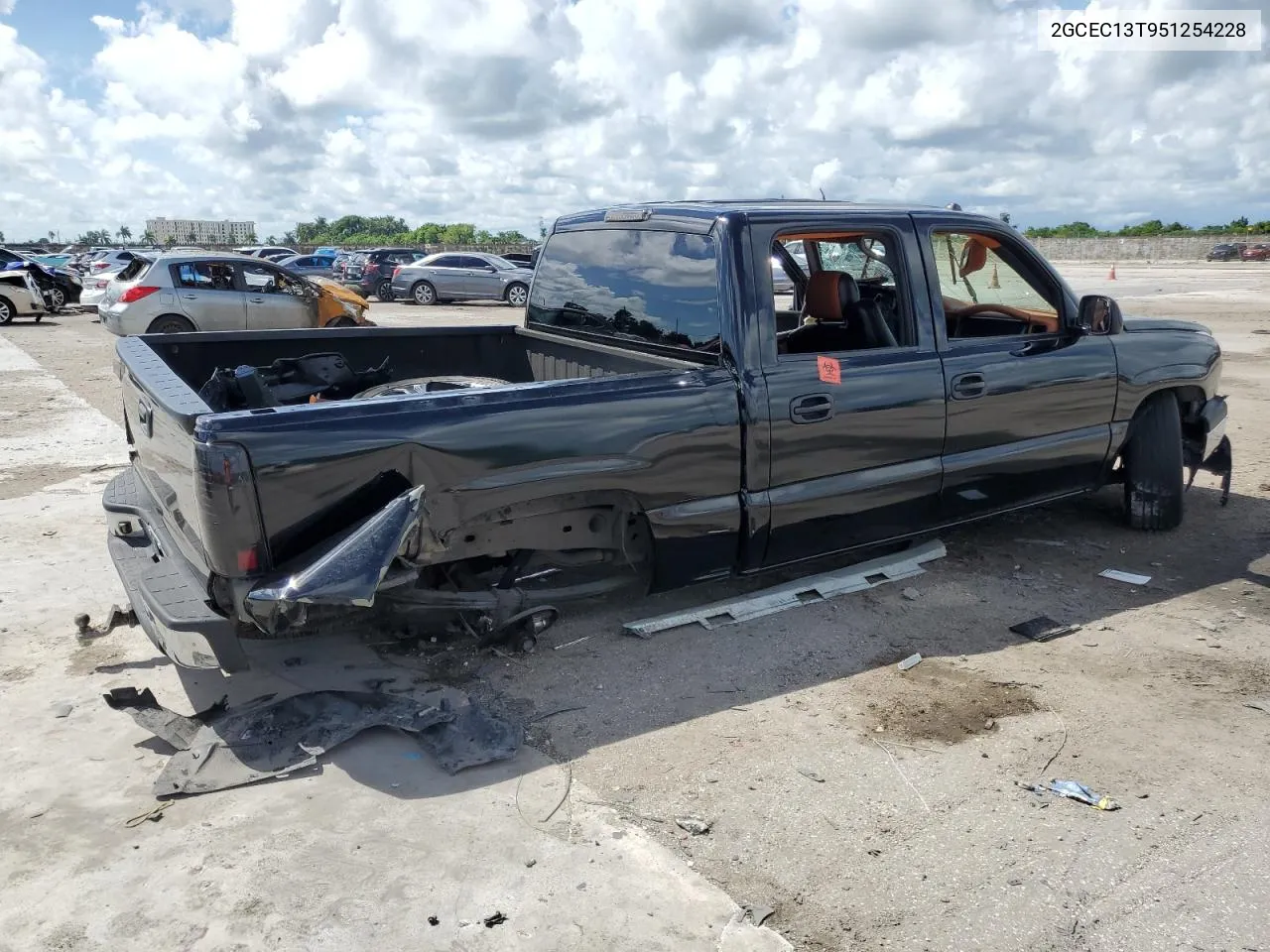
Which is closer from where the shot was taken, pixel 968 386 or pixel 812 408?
pixel 812 408

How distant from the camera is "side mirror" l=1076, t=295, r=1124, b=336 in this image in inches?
206

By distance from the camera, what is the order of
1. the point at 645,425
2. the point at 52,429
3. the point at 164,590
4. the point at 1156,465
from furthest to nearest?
1. the point at 52,429
2. the point at 1156,465
3. the point at 645,425
4. the point at 164,590

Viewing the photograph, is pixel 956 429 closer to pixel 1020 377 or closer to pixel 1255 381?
pixel 1020 377

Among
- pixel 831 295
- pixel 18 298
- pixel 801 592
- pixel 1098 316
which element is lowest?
pixel 801 592

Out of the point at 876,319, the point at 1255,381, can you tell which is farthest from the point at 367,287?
the point at 876,319

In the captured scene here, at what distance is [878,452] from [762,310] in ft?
2.99

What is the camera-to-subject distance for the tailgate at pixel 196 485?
314cm

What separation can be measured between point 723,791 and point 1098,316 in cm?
350

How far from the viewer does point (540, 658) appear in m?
4.22

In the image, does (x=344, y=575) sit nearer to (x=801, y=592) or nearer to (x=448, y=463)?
(x=448, y=463)

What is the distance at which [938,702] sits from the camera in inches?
154

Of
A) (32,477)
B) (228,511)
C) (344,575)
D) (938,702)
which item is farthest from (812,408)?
(32,477)

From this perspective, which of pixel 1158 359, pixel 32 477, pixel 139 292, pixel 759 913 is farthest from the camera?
pixel 139 292

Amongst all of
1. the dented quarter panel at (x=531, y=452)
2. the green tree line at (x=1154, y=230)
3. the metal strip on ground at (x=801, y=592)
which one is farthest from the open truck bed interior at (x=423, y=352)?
the green tree line at (x=1154, y=230)
